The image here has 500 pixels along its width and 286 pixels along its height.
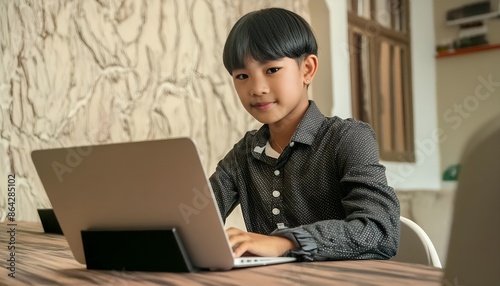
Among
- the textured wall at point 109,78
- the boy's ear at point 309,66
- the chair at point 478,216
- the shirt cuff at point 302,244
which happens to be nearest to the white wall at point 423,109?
the textured wall at point 109,78

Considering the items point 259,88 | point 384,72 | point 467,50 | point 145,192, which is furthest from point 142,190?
point 467,50

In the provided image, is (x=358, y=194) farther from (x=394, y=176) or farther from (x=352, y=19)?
(x=394, y=176)

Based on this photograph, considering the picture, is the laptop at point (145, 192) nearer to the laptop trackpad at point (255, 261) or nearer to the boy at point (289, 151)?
the laptop trackpad at point (255, 261)

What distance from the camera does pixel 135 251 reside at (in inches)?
34.0

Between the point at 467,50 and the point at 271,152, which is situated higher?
the point at 467,50

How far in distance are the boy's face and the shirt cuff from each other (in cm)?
36

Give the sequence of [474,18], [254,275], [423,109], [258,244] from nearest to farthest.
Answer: [254,275], [258,244], [474,18], [423,109]

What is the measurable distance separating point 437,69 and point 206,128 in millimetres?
3378

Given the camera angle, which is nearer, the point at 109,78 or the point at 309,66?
the point at 309,66

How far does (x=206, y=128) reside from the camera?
2928 millimetres

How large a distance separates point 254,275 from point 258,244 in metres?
0.12

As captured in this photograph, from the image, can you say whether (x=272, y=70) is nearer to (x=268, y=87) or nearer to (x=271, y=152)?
(x=268, y=87)

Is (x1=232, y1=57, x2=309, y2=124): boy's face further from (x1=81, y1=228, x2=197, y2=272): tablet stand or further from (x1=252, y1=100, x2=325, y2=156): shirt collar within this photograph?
(x1=81, y1=228, x2=197, y2=272): tablet stand


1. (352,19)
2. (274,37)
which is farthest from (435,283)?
(352,19)
